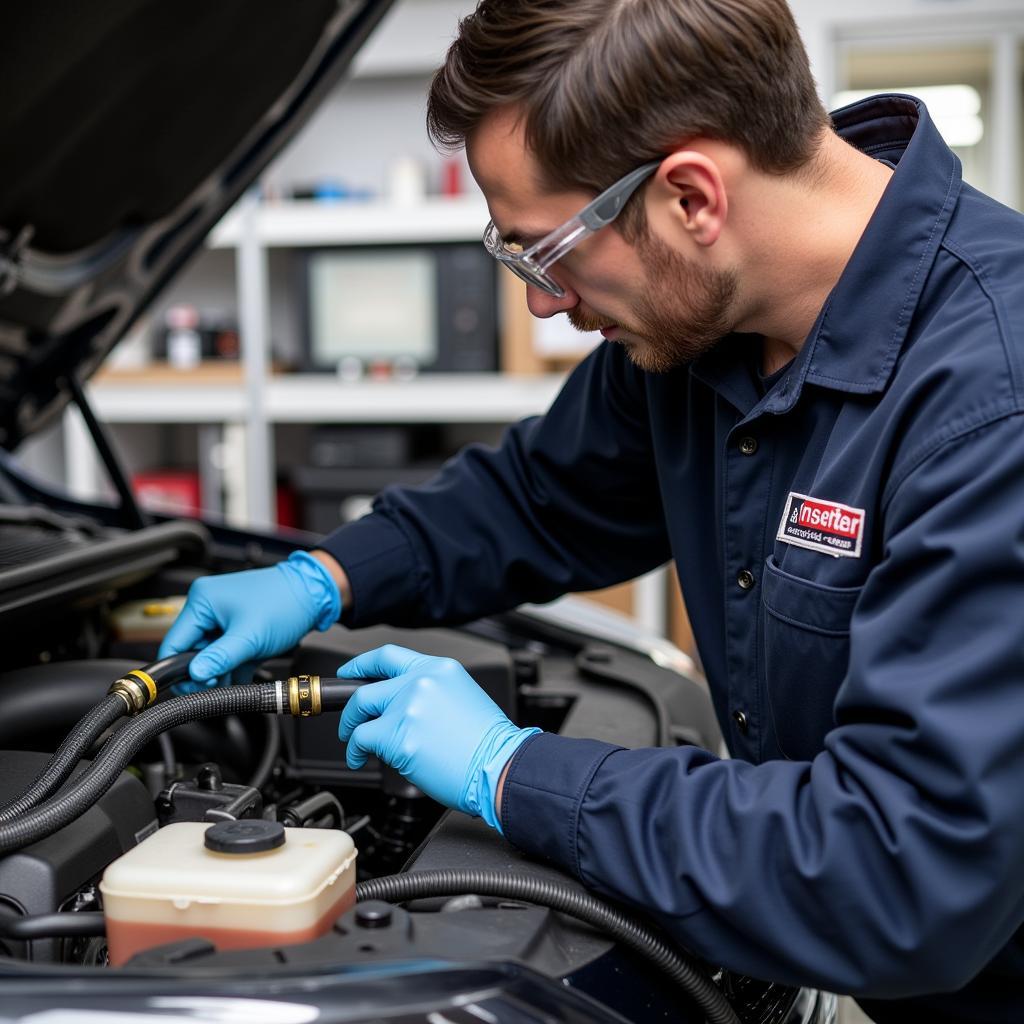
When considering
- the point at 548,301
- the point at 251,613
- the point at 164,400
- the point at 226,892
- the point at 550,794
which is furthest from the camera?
the point at 164,400

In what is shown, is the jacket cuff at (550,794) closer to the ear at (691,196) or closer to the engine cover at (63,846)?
the engine cover at (63,846)

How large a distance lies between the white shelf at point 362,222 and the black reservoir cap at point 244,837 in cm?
297

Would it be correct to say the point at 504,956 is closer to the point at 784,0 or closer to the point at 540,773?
the point at 540,773

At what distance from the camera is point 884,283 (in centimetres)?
88

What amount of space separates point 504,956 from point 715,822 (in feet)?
0.51

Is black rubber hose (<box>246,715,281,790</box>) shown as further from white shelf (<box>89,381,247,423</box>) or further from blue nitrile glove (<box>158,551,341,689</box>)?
white shelf (<box>89,381,247,423</box>)

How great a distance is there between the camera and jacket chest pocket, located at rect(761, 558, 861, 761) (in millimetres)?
839

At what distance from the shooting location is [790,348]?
3.33 feet

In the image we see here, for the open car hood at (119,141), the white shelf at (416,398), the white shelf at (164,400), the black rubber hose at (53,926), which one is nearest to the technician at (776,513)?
the black rubber hose at (53,926)

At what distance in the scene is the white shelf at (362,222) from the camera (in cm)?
354

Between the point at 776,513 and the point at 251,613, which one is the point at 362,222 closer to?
the point at 251,613

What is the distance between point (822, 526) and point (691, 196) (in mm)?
266

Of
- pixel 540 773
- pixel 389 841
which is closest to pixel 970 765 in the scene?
pixel 540 773

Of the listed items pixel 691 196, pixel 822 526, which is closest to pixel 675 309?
pixel 691 196
